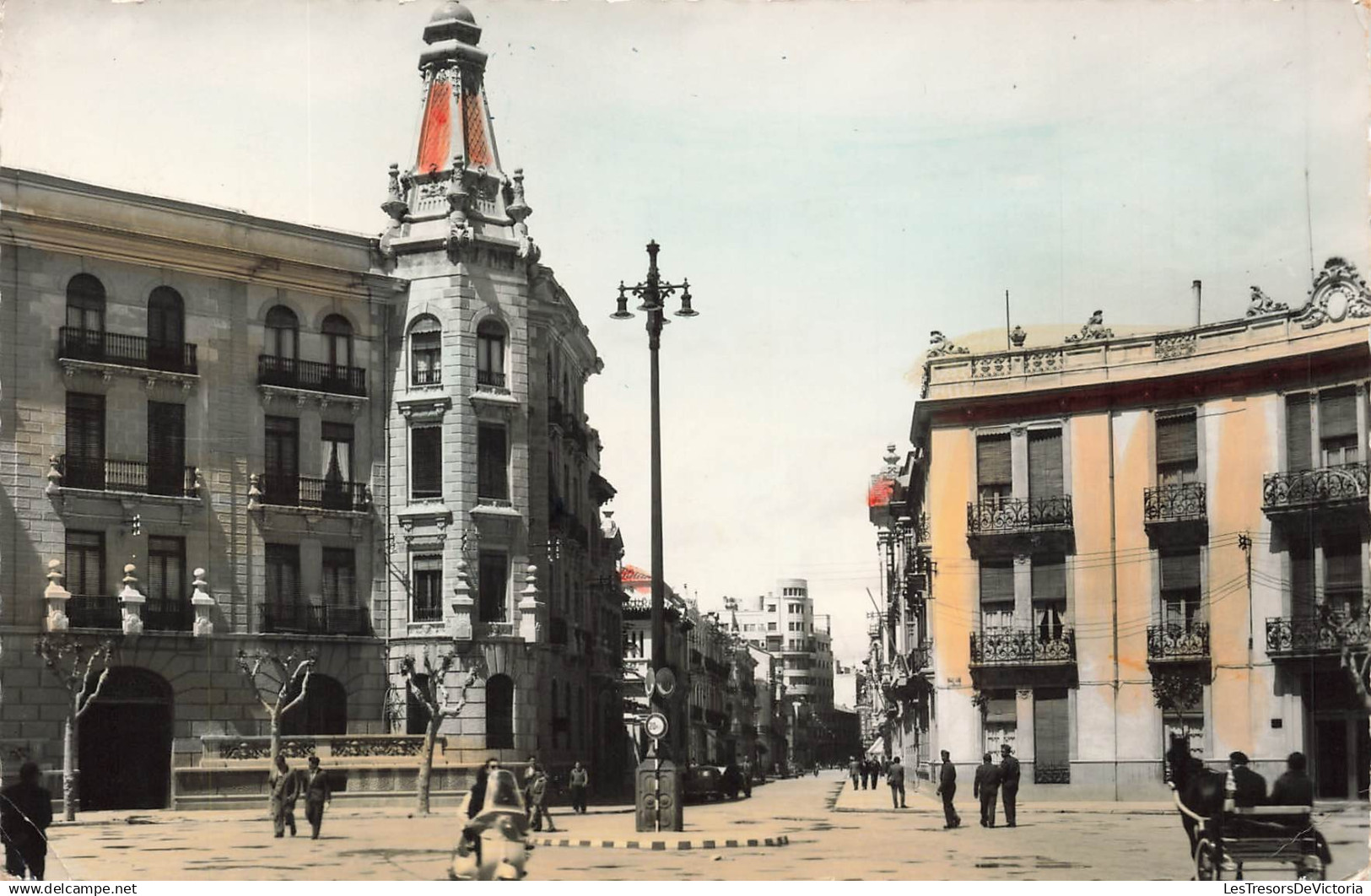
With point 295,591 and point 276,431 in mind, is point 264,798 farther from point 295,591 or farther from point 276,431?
point 276,431

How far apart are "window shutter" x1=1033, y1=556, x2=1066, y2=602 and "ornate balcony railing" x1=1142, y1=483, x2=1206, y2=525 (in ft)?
8.70

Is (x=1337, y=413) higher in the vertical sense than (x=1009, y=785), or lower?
higher

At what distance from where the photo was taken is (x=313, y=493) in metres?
38.4

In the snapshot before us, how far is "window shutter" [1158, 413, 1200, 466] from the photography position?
115ft

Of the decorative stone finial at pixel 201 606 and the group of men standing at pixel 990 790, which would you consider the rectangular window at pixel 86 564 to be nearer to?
the decorative stone finial at pixel 201 606

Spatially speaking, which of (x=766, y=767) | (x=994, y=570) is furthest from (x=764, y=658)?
(x=994, y=570)

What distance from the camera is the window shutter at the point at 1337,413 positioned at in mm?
28578

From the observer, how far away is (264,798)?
3606 centimetres

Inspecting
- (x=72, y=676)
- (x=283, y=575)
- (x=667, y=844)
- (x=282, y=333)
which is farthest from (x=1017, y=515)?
(x=72, y=676)

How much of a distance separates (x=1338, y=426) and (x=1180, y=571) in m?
5.91

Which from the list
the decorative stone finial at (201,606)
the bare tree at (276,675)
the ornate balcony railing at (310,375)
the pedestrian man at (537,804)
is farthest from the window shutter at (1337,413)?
the decorative stone finial at (201,606)

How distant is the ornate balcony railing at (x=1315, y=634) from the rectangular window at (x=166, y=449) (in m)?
22.2

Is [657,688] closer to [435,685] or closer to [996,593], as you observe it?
[435,685]

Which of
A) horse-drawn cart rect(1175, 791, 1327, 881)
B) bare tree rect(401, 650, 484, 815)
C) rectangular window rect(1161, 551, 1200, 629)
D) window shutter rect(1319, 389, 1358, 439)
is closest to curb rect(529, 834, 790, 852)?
horse-drawn cart rect(1175, 791, 1327, 881)
